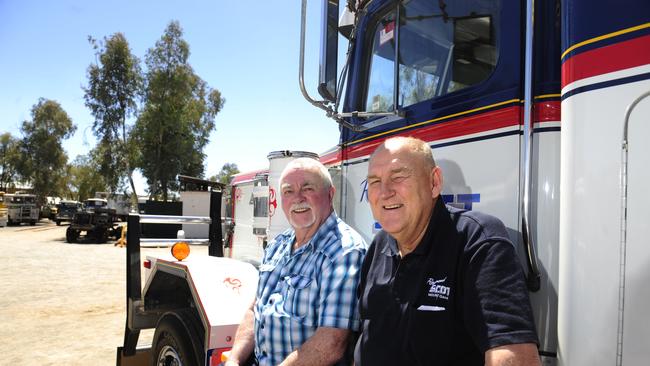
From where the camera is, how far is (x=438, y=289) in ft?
4.72

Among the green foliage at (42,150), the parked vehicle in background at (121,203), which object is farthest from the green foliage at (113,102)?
the green foliage at (42,150)

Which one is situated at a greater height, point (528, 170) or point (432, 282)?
point (528, 170)

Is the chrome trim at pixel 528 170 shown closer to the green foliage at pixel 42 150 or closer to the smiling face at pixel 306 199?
the smiling face at pixel 306 199

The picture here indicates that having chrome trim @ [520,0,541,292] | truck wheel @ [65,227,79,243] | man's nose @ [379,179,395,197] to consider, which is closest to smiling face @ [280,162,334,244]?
man's nose @ [379,179,395,197]

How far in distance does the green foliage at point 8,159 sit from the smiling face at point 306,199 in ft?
164

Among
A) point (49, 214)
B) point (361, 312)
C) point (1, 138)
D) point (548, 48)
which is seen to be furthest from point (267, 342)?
point (1, 138)

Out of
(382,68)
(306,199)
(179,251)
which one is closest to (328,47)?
(382,68)

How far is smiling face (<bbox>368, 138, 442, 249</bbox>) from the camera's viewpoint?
1624 millimetres

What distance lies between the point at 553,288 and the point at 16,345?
6565 millimetres

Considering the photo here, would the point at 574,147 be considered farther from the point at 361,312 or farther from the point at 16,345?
the point at 16,345

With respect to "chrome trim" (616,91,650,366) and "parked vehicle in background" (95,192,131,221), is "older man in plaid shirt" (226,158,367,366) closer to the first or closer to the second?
"chrome trim" (616,91,650,366)

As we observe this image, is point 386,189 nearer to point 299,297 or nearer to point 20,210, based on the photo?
point 299,297

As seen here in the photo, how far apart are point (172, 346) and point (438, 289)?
233cm

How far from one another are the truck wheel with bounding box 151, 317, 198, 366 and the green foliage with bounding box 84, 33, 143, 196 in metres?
25.2
